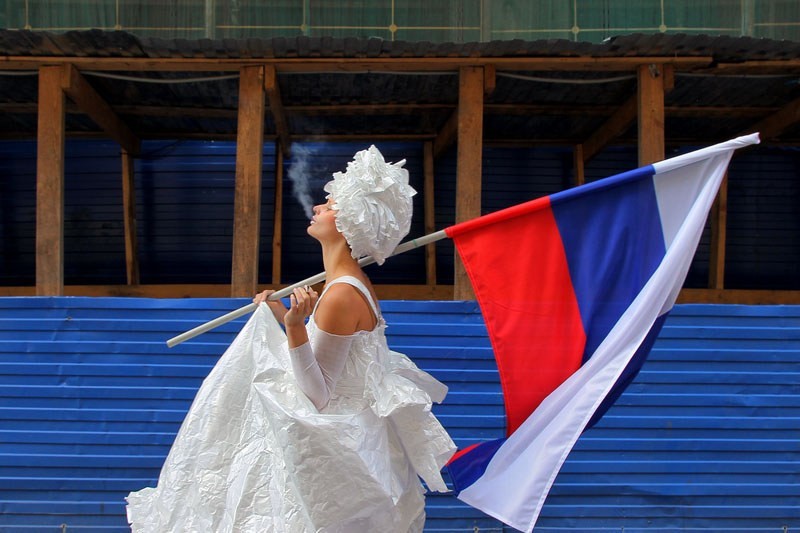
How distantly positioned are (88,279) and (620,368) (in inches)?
269

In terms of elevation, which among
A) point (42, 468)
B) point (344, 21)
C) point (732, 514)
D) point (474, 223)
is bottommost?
point (732, 514)

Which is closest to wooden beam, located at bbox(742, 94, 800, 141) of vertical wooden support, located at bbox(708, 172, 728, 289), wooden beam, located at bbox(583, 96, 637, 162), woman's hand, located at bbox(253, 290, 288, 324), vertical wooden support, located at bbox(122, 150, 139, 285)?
Answer: vertical wooden support, located at bbox(708, 172, 728, 289)

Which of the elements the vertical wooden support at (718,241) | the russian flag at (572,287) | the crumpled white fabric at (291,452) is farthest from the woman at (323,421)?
the vertical wooden support at (718,241)

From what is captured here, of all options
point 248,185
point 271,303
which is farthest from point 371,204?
point 248,185

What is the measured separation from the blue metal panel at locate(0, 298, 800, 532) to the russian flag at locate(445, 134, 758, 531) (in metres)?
2.31

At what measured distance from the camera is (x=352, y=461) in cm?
314

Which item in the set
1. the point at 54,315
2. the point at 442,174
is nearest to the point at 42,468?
the point at 54,315

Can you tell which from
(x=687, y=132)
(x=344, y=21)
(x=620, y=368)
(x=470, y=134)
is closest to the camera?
(x=620, y=368)

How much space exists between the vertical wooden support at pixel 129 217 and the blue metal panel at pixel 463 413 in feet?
9.23

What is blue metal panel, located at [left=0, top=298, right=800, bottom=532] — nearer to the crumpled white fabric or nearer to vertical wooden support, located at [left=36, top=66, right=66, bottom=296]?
vertical wooden support, located at [left=36, top=66, right=66, bottom=296]

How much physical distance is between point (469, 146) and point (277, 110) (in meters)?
1.90

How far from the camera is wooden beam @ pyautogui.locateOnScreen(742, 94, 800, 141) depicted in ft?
24.9

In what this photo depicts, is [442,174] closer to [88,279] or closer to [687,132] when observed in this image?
[687,132]

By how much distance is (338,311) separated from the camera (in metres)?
3.18
